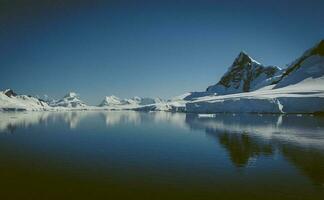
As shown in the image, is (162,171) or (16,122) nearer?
(162,171)

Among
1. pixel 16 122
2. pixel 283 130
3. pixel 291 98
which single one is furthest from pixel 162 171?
pixel 291 98

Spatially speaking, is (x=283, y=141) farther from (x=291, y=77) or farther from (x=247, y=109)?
(x=291, y=77)

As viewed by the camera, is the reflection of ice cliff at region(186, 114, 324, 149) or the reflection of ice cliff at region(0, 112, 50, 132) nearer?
the reflection of ice cliff at region(186, 114, 324, 149)

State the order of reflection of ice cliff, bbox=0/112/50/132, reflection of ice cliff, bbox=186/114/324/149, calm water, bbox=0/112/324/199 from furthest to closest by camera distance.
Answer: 1. reflection of ice cliff, bbox=0/112/50/132
2. reflection of ice cliff, bbox=186/114/324/149
3. calm water, bbox=0/112/324/199

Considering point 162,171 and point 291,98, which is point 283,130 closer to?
point 162,171

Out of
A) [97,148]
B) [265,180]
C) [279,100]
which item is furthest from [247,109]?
[265,180]

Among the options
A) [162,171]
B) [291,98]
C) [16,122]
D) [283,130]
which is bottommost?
[162,171]

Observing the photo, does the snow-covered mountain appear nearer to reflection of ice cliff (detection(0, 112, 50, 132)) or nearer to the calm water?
reflection of ice cliff (detection(0, 112, 50, 132))

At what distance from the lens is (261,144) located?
112 feet

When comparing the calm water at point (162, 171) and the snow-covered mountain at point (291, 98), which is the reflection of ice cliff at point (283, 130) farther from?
the snow-covered mountain at point (291, 98)

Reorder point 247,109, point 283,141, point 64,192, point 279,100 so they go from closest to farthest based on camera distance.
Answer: point 64,192 → point 283,141 → point 279,100 → point 247,109

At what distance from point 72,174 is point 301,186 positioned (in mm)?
14174

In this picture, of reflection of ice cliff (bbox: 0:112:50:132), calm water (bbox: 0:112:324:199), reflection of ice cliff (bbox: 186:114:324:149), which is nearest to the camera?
calm water (bbox: 0:112:324:199)

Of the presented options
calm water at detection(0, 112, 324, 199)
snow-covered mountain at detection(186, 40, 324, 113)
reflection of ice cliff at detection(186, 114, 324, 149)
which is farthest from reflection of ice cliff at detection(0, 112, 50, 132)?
snow-covered mountain at detection(186, 40, 324, 113)
